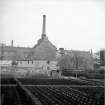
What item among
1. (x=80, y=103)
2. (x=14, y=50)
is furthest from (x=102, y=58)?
(x=80, y=103)

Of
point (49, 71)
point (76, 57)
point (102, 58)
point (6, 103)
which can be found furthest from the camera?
point (76, 57)

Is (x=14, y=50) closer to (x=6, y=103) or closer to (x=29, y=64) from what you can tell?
(x=29, y=64)

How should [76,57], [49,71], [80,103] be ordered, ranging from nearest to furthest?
1. [80,103]
2. [49,71]
3. [76,57]

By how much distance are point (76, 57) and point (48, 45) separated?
29.2 feet

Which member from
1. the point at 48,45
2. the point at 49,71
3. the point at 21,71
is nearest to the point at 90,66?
the point at 48,45

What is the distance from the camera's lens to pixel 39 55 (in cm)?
5525

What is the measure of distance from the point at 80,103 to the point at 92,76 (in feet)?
82.6

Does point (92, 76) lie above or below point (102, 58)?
below

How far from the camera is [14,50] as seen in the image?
58812 mm

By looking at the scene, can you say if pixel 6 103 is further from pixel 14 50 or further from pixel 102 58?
pixel 14 50

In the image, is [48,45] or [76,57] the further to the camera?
[48,45]

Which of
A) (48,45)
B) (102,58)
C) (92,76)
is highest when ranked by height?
(48,45)

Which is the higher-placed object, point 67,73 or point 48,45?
point 48,45

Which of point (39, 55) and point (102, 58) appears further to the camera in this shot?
point (39, 55)
